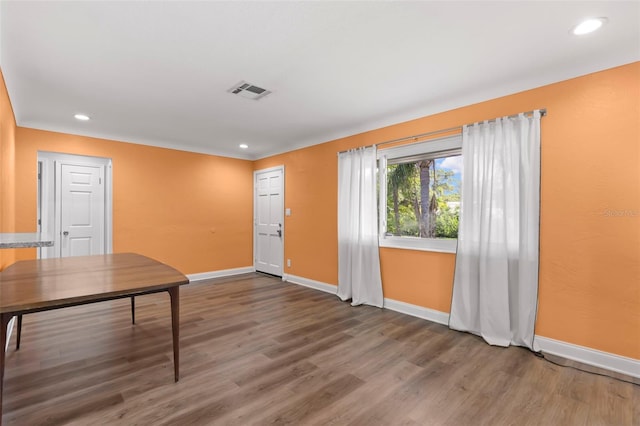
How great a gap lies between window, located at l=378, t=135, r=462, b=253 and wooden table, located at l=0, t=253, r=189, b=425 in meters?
2.71

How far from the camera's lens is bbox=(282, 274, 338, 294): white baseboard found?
15.0 feet

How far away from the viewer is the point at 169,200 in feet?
16.9

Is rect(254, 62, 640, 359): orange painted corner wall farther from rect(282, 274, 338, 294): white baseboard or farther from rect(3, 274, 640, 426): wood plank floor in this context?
rect(282, 274, 338, 294): white baseboard

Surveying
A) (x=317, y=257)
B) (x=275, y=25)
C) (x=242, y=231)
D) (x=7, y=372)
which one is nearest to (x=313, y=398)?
(x=7, y=372)

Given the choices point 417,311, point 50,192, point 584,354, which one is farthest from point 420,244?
point 50,192

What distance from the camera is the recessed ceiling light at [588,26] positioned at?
1.91m

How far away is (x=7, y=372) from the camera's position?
2.22 m

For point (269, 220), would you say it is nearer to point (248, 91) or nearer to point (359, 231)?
point (359, 231)

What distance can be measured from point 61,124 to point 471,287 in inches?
226

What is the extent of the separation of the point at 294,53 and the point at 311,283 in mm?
3623

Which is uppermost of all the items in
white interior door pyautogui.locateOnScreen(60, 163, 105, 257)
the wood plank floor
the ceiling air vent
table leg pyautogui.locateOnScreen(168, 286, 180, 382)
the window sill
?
the ceiling air vent

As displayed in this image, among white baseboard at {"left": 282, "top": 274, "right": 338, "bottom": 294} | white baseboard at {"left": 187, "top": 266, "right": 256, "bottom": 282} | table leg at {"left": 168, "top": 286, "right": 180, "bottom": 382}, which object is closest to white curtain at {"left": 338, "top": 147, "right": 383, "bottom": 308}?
white baseboard at {"left": 282, "top": 274, "right": 338, "bottom": 294}

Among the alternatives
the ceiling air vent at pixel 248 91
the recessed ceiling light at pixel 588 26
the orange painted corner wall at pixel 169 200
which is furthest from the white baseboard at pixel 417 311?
the orange painted corner wall at pixel 169 200

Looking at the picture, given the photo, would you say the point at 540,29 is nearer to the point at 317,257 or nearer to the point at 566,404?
the point at 566,404
